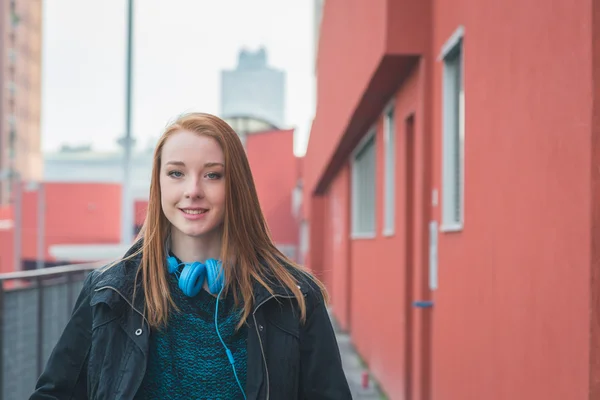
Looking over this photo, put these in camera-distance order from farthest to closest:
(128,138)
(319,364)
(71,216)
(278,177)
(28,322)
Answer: (278,177) < (71,216) < (128,138) < (28,322) < (319,364)

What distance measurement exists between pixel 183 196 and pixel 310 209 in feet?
79.1

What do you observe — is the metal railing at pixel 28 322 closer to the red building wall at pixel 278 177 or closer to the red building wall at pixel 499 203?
the red building wall at pixel 499 203

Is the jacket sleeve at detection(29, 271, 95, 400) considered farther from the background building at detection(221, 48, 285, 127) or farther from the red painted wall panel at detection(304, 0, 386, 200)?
the background building at detection(221, 48, 285, 127)

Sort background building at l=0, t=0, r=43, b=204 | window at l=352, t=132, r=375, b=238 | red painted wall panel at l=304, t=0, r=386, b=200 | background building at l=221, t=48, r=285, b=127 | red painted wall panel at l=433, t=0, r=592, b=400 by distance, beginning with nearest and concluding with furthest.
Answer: red painted wall panel at l=433, t=0, r=592, b=400 → red painted wall panel at l=304, t=0, r=386, b=200 → window at l=352, t=132, r=375, b=238 → background building at l=0, t=0, r=43, b=204 → background building at l=221, t=48, r=285, b=127

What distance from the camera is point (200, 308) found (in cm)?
257

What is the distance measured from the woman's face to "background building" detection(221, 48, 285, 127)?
10418 cm

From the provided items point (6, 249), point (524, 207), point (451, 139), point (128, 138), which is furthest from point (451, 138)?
point (6, 249)

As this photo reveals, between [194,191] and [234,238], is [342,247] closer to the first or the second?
[234,238]

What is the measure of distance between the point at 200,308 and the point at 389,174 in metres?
7.58

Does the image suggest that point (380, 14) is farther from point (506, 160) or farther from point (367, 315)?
point (367, 315)

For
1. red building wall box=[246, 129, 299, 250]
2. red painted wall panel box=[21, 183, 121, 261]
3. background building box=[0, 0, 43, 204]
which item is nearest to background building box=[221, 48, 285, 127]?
background building box=[0, 0, 43, 204]

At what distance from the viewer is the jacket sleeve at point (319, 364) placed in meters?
2.55

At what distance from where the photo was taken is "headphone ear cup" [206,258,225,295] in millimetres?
2578

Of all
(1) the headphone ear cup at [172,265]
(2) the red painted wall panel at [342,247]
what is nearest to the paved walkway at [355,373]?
(2) the red painted wall panel at [342,247]
